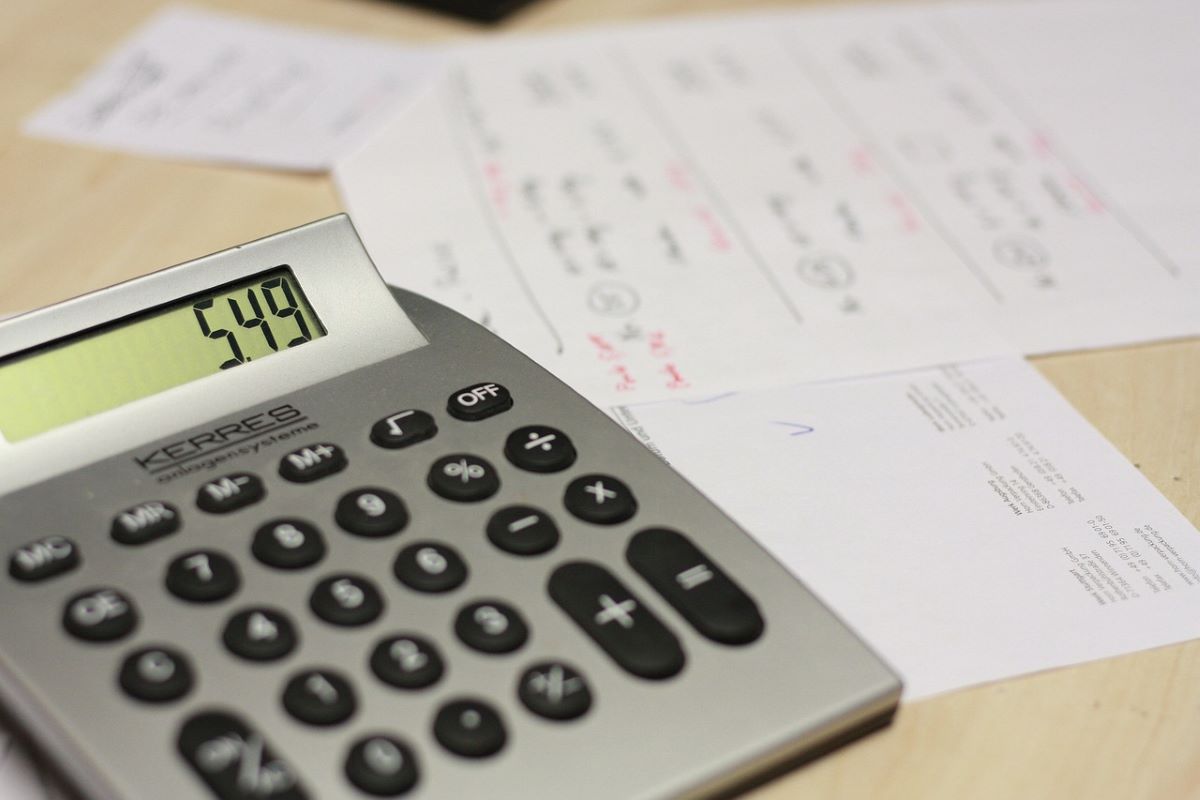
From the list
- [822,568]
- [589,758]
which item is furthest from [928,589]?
[589,758]

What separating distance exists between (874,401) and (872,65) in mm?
295

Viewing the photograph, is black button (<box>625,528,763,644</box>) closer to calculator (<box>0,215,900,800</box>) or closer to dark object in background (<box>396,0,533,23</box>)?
calculator (<box>0,215,900,800</box>)

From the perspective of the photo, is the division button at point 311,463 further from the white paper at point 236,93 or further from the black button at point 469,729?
the white paper at point 236,93

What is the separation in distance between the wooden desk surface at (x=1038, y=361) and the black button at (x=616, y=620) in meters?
0.04

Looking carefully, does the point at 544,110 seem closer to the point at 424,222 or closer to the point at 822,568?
the point at 424,222

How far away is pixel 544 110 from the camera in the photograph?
619mm

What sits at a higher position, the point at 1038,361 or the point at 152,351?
the point at 152,351

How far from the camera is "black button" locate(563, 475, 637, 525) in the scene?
34 centimetres

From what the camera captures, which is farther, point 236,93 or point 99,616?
point 236,93

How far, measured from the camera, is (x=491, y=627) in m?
0.30

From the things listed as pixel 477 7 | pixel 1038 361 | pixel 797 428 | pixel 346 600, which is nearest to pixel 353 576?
pixel 346 600

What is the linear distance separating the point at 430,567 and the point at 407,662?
3 centimetres

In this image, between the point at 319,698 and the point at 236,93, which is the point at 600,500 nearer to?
the point at 319,698

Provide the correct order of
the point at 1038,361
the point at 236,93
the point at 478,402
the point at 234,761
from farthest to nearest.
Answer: the point at 236,93
the point at 1038,361
the point at 478,402
the point at 234,761
